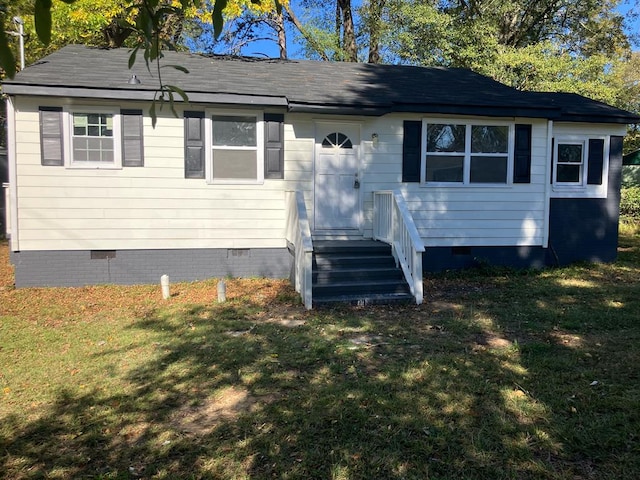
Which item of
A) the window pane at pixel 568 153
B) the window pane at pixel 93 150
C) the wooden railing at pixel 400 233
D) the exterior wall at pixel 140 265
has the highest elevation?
the window pane at pixel 568 153

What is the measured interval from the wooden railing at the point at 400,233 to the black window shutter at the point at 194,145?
10.6 ft

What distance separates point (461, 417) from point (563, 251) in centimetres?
805

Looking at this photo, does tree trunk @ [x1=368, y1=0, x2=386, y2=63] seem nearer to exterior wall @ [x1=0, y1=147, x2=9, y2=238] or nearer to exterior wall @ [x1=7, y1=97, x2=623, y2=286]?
exterior wall @ [x1=7, y1=97, x2=623, y2=286]

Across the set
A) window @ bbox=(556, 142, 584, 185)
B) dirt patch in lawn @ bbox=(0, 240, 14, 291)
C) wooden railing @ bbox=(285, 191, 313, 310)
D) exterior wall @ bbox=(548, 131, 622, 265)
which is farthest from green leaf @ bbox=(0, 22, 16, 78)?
window @ bbox=(556, 142, 584, 185)

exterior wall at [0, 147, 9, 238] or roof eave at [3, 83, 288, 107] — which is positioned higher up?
roof eave at [3, 83, 288, 107]

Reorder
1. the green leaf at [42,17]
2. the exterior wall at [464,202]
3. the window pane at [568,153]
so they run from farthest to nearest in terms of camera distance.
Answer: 1. the window pane at [568,153]
2. the exterior wall at [464,202]
3. the green leaf at [42,17]

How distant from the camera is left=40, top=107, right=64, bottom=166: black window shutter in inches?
318

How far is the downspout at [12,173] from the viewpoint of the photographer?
26.1 feet

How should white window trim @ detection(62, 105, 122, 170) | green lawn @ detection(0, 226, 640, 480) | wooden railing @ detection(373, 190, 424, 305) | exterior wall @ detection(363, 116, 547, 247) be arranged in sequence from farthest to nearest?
exterior wall @ detection(363, 116, 547, 247) < white window trim @ detection(62, 105, 122, 170) < wooden railing @ detection(373, 190, 424, 305) < green lawn @ detection(0, 226, 640, 480)

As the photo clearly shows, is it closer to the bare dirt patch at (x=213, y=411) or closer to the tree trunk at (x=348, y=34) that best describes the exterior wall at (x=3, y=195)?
the tree trunk at (x=348, y=34)

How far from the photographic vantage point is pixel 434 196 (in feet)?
31.0

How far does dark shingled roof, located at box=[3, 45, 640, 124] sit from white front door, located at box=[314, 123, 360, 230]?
68 centimetres

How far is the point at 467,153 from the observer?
372 inches

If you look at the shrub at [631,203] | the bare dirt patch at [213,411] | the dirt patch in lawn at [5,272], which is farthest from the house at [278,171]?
the shrub at [631,203]
